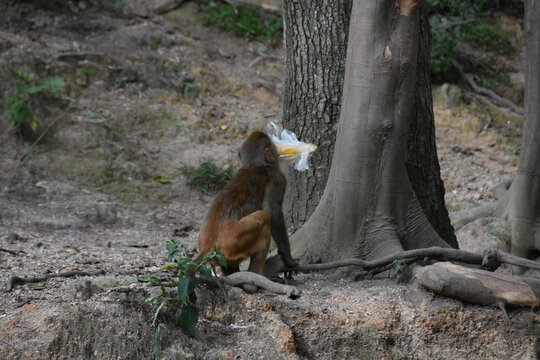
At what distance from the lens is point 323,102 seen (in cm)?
610

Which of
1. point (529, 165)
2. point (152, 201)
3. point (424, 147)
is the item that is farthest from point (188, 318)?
point (152, 201)

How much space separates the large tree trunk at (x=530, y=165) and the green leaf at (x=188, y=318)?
4624 mm

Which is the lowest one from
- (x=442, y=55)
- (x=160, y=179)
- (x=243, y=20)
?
(x=160, y=179)

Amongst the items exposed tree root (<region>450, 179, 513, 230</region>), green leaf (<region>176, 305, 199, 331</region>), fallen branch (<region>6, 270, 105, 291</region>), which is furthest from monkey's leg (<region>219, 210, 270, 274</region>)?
exposed tree root (<region>450, 179, 513, 230</region>)

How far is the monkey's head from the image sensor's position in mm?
5434

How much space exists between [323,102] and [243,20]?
25.3ft

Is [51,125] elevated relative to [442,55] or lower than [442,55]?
lower

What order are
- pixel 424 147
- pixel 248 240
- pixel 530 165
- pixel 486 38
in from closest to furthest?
pixel 248 240 < pixel 424 147 < pixel 530 165 < pixel 486 38

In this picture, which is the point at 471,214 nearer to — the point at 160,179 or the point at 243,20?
the point at 160,179

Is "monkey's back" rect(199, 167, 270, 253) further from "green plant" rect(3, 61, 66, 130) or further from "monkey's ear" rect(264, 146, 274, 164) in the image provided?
"green plant" rect(3, 61, 66, 130)

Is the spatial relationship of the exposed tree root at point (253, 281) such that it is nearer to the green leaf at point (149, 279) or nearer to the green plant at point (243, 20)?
the green leaf at point (149, 279)

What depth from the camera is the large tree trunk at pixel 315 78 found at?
19.9ft

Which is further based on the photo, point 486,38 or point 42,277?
point 486,38

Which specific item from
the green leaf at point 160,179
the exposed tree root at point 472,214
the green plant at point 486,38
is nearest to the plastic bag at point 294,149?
the exposed tree root at point 472,214
